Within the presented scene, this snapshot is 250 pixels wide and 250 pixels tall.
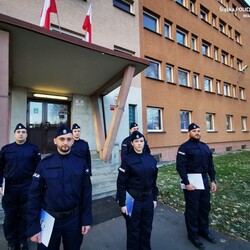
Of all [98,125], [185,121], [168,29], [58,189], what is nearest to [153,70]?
[168,29]

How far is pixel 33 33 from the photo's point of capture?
4836mm

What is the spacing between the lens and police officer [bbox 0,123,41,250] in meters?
3.45

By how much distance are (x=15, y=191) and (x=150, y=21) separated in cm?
1352

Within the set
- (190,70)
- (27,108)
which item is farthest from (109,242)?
(190,70)

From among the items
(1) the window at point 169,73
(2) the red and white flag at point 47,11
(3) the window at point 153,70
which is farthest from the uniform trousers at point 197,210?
(1) the window at point 169,73

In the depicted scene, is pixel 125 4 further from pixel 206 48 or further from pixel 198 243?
pixel 198 243

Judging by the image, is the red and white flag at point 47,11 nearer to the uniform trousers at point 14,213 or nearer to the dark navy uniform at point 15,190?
the dark navy uniform at point 15,190

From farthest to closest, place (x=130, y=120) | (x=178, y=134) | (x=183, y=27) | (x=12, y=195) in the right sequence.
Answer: (x=183, y=27), (x=178, y=134), (x=130, y=120), (x=12, y=195)

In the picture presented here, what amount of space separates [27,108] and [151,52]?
27.0 feet

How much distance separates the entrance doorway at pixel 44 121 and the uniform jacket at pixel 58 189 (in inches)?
259

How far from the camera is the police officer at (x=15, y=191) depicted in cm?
345

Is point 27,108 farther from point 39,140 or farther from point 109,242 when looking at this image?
point 109,242

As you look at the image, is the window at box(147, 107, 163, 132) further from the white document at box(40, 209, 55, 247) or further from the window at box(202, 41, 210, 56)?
the white document at box(40, 209, 55, 247)

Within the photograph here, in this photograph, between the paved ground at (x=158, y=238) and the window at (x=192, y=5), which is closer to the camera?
the paved ground at (x=158, y=238)
